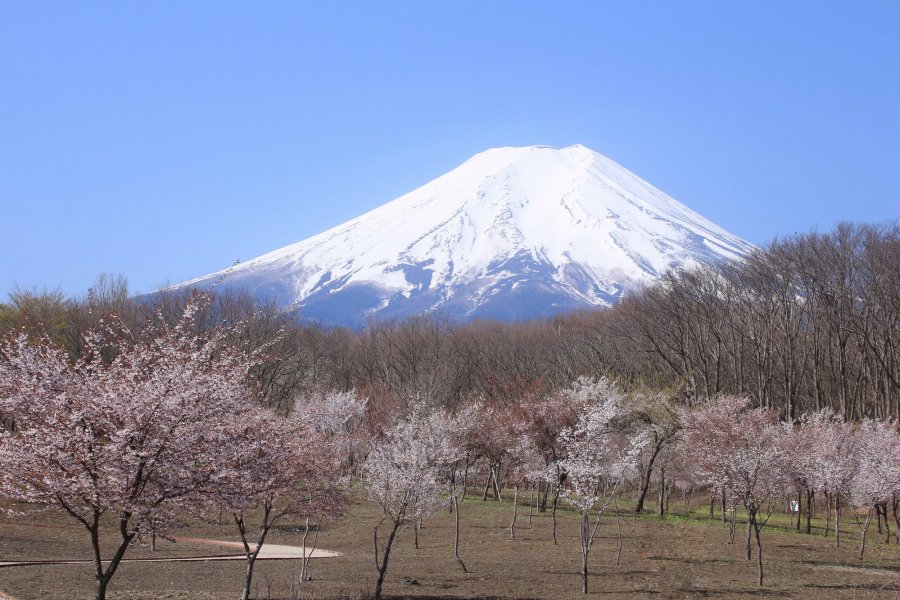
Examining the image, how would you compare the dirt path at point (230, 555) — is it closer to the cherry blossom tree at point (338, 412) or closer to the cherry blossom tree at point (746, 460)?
the cherry blossom tree at point (746, 460)

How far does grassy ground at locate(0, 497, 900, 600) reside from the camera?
58.9ft

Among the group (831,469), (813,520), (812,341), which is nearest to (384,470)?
(831,469)

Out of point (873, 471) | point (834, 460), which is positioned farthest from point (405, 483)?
point (834, 460)

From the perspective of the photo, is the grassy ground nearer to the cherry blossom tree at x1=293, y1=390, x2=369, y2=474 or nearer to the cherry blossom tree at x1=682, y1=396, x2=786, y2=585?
the cherry blossom tree at x1=682, y1=396, x2=786, y2=585

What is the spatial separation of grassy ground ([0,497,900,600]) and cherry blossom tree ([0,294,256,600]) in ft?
19.2

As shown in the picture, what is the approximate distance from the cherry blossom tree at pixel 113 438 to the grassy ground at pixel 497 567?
5.85 metres

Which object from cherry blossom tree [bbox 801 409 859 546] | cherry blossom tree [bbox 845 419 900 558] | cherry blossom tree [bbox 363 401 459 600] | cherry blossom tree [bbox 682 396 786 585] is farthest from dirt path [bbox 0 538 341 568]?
cherry blossom tree [bbox 845 419 900 558]

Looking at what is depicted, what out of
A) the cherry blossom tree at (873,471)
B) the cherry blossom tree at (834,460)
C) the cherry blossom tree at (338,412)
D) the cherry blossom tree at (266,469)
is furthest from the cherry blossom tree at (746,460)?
the cherry blossom tree at (338,412)

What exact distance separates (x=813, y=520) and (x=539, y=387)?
1620 centimetres

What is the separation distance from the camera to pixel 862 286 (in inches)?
1662

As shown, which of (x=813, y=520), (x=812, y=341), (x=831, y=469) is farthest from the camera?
(x=812, y=341)

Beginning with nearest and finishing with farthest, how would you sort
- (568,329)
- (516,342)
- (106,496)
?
(106,496) → (516,342) → (568,329)

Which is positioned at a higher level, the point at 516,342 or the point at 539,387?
the point at 516,342

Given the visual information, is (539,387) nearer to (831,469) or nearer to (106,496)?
(831,469)
